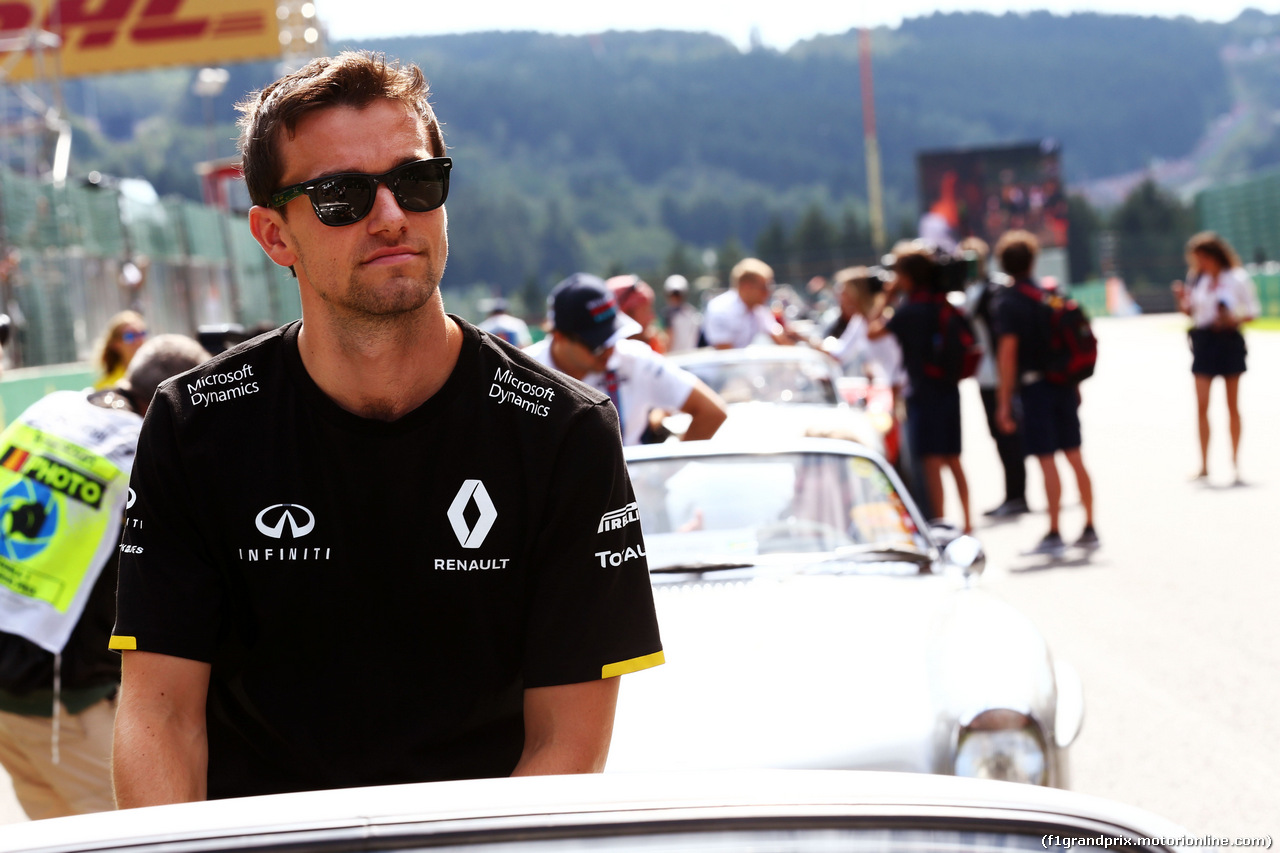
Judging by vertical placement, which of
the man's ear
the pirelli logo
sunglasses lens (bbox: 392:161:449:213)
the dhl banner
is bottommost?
the pirelli logo

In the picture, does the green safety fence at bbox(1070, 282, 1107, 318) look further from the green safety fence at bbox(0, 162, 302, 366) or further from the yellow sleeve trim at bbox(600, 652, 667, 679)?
the yellow sleeve trim at bbox(600, 652, 667, 679)

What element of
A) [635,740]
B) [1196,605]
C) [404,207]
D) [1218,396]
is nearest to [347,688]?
[404,207]

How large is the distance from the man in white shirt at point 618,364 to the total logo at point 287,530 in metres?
3.82

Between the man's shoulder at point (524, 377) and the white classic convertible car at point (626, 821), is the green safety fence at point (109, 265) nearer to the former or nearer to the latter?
the man's shoulder at point (524, 377)

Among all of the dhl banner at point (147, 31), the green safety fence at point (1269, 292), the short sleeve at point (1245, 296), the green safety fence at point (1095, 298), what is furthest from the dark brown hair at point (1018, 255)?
the green safety fence at point (1095, 298)

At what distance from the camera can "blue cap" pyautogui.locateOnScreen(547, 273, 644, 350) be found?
604 centimetres

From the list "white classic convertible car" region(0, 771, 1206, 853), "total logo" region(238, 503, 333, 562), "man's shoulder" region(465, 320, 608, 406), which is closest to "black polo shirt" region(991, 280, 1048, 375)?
"man's shoulder" region(465, 320, 608, 406)

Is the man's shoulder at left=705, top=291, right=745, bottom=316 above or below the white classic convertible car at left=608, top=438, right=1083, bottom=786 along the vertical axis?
above

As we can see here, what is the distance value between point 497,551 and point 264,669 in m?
0.39

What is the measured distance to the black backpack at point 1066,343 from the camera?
9367 millimetres

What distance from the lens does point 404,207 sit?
214cm

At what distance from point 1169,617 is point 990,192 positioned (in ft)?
195

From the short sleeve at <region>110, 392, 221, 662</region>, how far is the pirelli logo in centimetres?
58

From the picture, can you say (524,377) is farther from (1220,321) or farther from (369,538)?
(1220,321)
